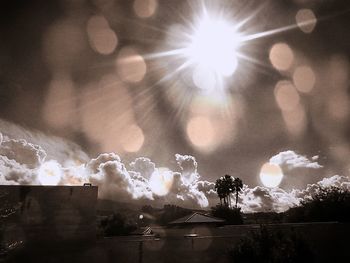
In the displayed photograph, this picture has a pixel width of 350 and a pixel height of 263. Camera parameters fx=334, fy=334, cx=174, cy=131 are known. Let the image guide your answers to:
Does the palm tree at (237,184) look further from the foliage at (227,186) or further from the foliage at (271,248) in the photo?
the foliage at (271,248)

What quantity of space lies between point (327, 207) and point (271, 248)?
15220 mm

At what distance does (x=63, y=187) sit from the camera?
2088 cm

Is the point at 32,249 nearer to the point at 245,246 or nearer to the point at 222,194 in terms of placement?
the point at 245,246

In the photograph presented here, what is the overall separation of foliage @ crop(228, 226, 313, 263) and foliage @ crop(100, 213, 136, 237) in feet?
152

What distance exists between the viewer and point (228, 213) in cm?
6606

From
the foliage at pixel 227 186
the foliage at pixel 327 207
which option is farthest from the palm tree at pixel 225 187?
the foliage at pixel 327 207

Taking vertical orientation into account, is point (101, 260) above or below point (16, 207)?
below

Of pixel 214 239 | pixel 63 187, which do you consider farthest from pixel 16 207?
pixel 214 239

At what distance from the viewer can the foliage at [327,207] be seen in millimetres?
29688

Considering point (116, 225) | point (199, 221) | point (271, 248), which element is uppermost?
point (116, 225)

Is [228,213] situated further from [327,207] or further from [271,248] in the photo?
[271,248]

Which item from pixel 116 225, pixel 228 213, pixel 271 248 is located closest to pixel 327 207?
pixel 271 248

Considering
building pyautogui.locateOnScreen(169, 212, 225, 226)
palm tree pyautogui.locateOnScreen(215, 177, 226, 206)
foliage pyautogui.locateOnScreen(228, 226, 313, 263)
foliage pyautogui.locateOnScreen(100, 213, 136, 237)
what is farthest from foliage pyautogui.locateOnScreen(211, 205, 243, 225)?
foliage pyautogui.locateOnScreen(228, 226, 313, 263)

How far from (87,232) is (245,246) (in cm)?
965
